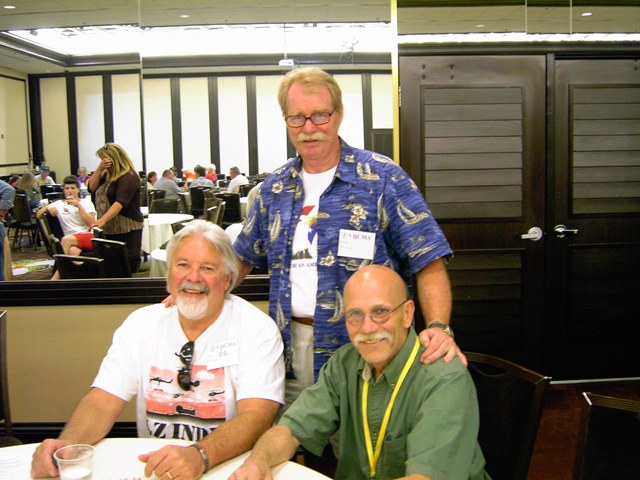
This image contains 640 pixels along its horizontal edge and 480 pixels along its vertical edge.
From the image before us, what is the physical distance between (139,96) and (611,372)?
11.5 ft

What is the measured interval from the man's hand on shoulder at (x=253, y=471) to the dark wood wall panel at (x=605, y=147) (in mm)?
3227

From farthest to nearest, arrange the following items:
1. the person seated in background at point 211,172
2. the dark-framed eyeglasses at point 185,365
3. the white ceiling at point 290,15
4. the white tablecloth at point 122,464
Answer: the person seated in background at point 211,172 < the white ceiling at point 290,15 < the dark-framed eyeglasses at point 185,365 < the white tablecloth at point 122,464

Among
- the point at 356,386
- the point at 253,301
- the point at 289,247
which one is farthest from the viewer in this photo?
the point at 253,301

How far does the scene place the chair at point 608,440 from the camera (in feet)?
4.41

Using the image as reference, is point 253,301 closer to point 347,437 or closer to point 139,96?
point 139,96

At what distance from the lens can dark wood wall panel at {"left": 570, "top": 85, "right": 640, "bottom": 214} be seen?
402cm

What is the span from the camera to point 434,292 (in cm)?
190

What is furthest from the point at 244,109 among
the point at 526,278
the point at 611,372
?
the point at 611,372

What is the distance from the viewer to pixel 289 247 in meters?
2.00

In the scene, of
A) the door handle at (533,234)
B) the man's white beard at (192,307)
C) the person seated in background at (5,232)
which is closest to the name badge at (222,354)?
the man's white beard at (192,307)

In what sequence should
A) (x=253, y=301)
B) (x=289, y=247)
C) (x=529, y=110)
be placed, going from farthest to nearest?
(x=529, y=110), (x=253, y=301), (x=289, y=247)

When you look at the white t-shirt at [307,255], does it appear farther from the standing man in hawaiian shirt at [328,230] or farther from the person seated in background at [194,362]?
the person seated in background at [194,362]

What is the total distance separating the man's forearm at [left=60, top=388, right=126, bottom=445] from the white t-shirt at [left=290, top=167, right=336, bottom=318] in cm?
61

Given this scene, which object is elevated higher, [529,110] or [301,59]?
[301,59]
